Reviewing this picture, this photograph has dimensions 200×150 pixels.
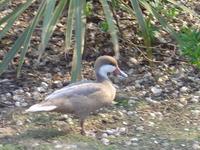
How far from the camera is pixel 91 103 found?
13.8ft

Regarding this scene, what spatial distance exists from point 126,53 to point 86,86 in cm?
126

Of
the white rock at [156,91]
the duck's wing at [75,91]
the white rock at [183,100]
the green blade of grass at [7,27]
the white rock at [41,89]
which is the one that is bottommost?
the white rock at [183,100]

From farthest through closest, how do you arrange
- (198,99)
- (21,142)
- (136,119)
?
(198,99), (136,119), (21,142)

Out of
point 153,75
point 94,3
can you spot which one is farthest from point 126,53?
point 94,3

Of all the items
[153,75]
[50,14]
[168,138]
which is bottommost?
[168,138]

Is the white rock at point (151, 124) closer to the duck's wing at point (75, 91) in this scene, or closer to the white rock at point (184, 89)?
the duck's wing at point (75, 91)

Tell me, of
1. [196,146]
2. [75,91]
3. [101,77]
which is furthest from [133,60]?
[196,146]

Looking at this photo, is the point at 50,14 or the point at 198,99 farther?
the point at 198,99

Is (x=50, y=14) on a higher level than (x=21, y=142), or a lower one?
higher

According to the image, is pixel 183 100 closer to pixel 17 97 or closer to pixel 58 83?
pixel 58 83

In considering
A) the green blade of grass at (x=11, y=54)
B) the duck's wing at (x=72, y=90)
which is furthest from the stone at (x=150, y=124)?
the green blade of grass at (x=11, y=54)

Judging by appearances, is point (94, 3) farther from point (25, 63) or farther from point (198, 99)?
point (198, 99)

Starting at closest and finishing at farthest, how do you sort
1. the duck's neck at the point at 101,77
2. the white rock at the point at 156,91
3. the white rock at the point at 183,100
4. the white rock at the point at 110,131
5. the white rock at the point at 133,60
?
the white rock at the point at 110,131 → the duck's neck at the point at 101,77 → the white rock at the point at 183,100 → the white rock at the point at 156,91 → the white rock at the point at 133,60

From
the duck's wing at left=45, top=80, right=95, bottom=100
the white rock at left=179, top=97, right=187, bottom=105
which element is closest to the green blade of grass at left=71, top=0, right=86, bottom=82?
the duck's wing at left=45, top=80, right=95, bottom=100
